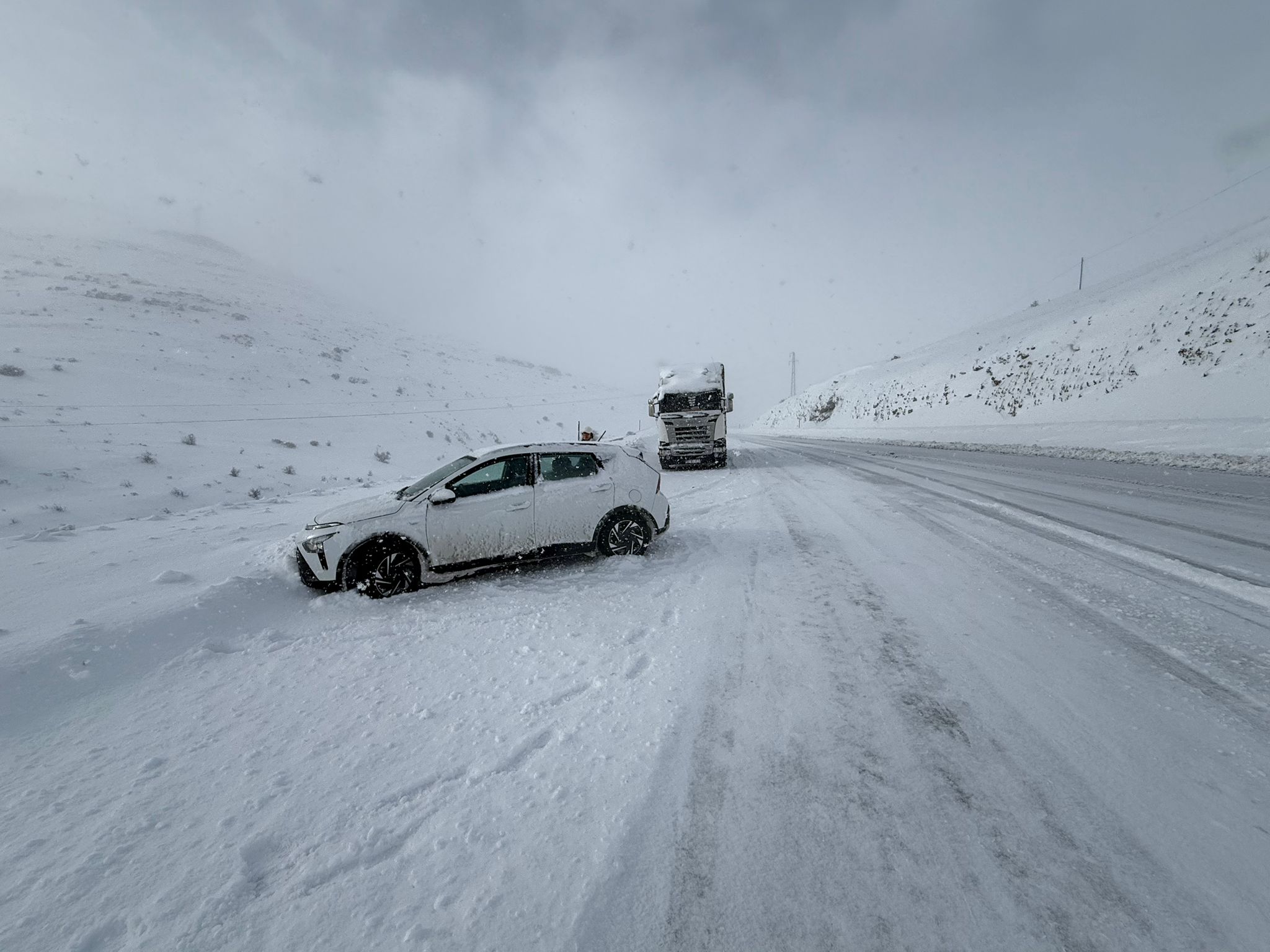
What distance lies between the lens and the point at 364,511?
5008 millimetres

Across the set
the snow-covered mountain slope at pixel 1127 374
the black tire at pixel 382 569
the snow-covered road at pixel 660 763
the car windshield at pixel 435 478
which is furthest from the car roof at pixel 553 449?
the snow-covered mountain slope at pixel 1127 374

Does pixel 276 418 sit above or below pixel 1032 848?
above

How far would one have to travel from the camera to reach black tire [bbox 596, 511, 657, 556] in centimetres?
591

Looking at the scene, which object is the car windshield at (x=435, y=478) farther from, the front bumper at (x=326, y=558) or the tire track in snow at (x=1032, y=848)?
the tire track in snow at (x=1032, y=848)

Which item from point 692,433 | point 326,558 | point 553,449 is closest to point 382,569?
point 326,558

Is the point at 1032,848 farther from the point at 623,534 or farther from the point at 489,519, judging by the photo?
the point at 489,519

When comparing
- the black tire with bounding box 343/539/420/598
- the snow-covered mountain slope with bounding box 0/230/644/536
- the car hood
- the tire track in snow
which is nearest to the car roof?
the car hood

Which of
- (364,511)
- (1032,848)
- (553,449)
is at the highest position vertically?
(553,449)

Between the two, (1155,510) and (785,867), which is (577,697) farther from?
(1155,510)

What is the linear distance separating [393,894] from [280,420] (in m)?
18.5

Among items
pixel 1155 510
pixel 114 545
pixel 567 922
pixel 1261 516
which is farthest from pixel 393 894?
pixel 1261 516

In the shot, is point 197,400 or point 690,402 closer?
point 690,402

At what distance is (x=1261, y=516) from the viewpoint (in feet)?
20.3

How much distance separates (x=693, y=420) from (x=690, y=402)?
72 cm
